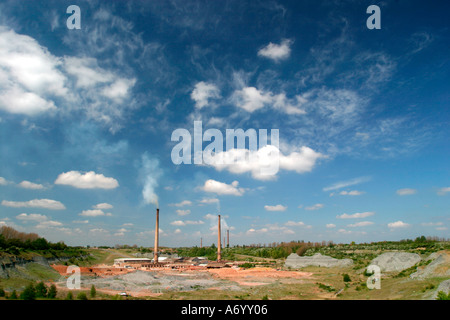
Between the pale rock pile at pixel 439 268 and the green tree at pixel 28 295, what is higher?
the pale rock pile at pixel 439 268

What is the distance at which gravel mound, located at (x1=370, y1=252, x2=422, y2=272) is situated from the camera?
52312 mm

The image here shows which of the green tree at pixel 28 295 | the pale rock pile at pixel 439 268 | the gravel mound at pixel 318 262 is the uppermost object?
the pale rock pile at pixel 439 268

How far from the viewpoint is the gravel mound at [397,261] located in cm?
5231

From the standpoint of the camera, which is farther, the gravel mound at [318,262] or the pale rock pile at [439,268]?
the gravel mound at [318,262]

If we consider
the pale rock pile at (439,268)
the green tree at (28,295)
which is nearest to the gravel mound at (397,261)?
the pale rock pile at (439,268)

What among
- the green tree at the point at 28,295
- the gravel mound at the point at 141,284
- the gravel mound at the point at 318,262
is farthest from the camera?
the gravel mound at the point at 318,262

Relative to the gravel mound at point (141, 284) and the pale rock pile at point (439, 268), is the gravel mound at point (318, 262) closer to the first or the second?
the pale rock pile at point (439, 268)

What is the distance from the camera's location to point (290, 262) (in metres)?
83.8

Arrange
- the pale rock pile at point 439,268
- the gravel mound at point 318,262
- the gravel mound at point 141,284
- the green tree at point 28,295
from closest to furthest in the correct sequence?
the green tree at point 28,295 → the pale rock pile at point 439,268 → the gravel mound at point 141,284 → the gravel mound at point 318,262

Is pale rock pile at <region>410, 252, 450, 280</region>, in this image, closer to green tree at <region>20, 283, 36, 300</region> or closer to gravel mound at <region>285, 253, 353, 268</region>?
gravel mound at <region>285, 253, 353, 268</region>

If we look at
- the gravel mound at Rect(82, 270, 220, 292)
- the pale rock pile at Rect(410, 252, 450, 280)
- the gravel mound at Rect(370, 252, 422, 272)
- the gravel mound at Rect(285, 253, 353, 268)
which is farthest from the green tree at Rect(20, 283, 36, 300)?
the gravel mound at Rect(285, 253, 353, 268)

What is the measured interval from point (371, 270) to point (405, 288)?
27.7m
